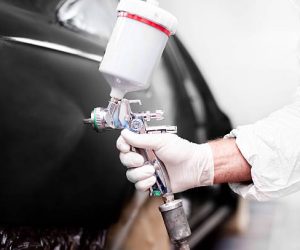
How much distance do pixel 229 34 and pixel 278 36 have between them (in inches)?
5.6

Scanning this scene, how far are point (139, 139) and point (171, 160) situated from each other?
13 cm

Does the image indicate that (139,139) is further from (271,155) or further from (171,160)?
(271,155)

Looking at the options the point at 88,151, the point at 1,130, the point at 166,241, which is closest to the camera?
the point at 1,130

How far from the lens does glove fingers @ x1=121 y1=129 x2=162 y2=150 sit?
0.88 metres

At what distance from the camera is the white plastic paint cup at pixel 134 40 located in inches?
31.6

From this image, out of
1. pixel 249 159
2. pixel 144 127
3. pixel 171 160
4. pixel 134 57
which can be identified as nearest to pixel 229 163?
pixel 249 159

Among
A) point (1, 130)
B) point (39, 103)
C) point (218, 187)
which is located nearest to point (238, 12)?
point (218, 187)

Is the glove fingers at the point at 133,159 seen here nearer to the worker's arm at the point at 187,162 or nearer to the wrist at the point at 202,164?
the worker's arm at the point at 187,162

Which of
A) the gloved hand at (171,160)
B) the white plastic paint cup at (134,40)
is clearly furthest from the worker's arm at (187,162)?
the white plastic paint cup at (134,40)

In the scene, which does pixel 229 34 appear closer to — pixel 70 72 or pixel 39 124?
pixel 70 72

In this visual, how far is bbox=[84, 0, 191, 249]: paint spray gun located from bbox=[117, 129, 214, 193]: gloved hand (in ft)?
0.16

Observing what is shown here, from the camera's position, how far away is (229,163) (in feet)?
3.43

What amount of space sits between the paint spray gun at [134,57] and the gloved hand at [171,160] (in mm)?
49

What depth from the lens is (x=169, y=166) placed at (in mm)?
1009
